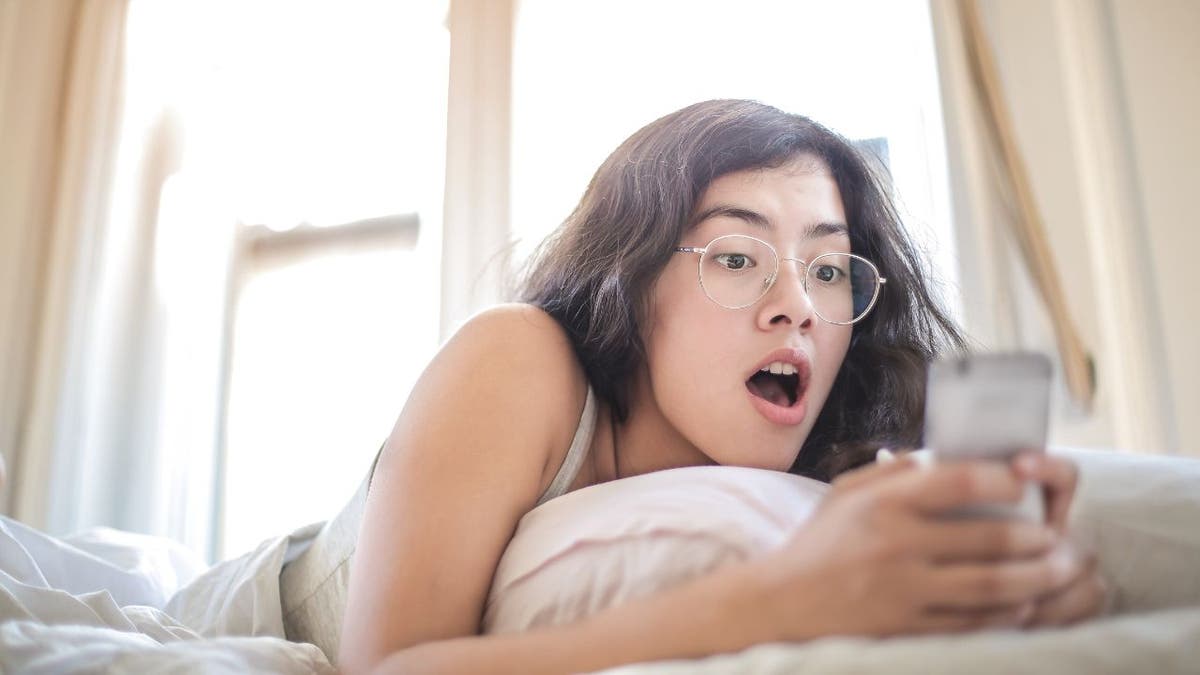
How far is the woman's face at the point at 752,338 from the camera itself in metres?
0.92

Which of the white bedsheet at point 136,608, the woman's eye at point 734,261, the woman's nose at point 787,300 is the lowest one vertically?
the white bedsheet at point 136,608

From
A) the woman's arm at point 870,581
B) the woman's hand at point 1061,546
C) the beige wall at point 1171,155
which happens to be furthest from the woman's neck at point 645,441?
the beige wall at point 1171,155

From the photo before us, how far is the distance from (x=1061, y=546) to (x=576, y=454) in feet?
1.80

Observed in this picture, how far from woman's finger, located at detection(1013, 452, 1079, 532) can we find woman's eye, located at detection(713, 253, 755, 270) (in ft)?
1.62

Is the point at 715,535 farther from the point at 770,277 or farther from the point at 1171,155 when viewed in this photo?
the point at 1171,155

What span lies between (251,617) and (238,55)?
2022 mm

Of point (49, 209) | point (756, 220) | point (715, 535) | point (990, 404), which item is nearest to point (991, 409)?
point (990, 404)

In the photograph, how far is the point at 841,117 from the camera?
194 centimetres

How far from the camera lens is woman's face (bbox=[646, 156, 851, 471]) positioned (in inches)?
36.4

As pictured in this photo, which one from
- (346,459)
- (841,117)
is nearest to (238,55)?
(346,459)

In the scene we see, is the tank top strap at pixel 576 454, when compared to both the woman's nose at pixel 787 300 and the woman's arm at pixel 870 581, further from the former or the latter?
the woman's arm at pixel 870 581

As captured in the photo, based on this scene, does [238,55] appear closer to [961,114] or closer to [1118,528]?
[961,114]

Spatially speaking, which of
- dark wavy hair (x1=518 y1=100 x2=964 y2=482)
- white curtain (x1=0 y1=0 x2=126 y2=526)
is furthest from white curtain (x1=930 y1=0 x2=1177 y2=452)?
white curtain (x1=0 y1=0 x2=126 y2=526)

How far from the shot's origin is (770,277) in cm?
91
